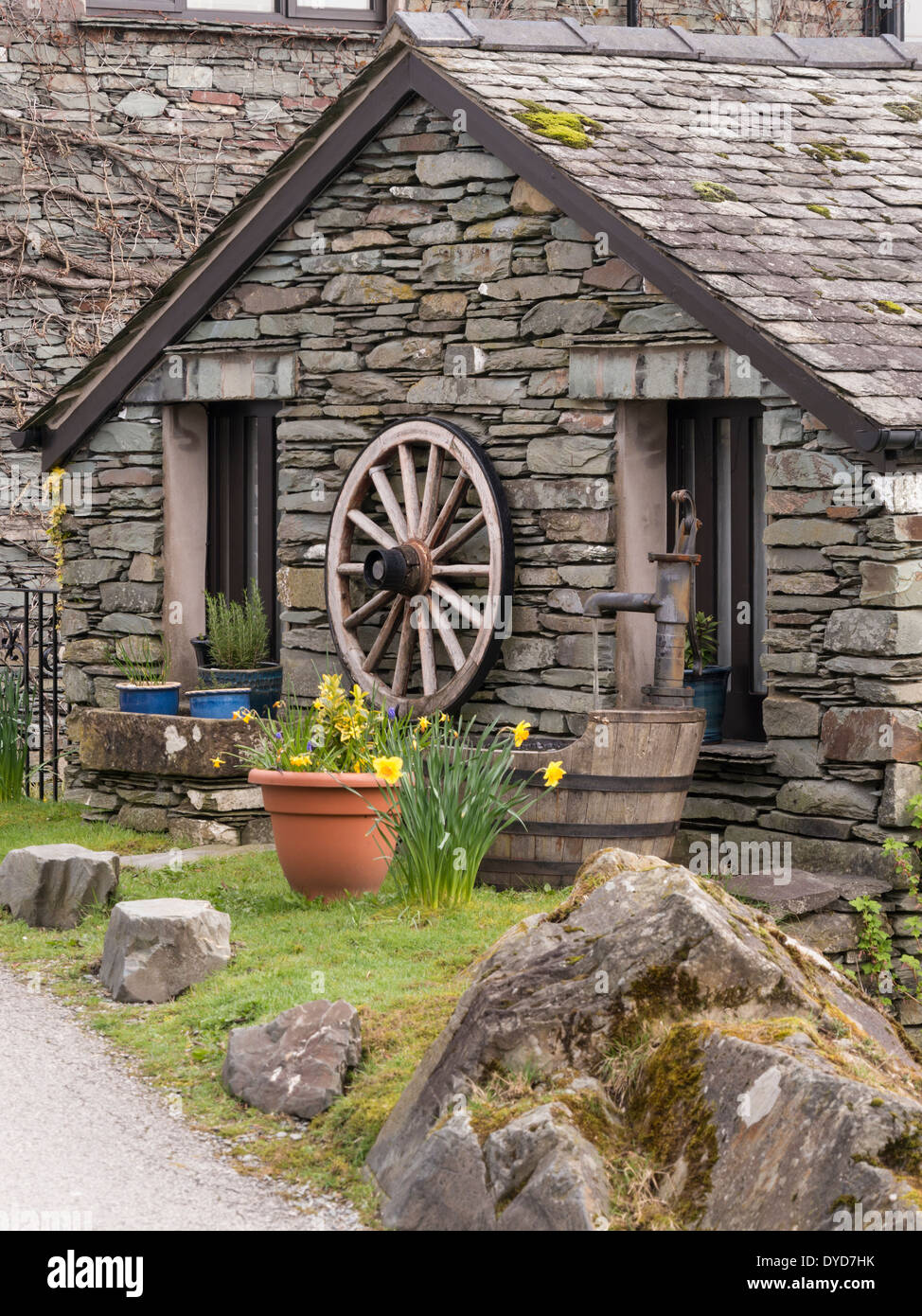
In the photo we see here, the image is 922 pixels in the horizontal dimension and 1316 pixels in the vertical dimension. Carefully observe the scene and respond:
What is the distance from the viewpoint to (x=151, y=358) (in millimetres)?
9430

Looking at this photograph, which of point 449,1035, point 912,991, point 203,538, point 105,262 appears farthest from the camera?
point 105,262

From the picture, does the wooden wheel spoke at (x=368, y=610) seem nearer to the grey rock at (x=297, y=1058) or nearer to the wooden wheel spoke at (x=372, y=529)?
the wooden wheel spoke at (x=372, y=529)

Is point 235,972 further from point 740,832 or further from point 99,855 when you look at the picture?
point 740,832

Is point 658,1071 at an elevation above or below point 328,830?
below

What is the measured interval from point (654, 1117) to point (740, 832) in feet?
11.9

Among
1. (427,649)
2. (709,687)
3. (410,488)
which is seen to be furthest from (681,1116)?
(410,488)

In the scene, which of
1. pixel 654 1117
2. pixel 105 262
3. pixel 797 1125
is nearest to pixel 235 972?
pixel 654 1117

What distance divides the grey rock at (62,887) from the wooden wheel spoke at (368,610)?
6.45ft

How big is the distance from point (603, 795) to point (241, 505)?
3.72 metres

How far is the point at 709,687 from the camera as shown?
7.83 m

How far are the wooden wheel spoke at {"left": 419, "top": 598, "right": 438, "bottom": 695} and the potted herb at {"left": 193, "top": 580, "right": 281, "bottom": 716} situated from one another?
128 cm

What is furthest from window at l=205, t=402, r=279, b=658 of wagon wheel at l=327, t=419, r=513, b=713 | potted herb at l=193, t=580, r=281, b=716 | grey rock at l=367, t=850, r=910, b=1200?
grey rock at l=367, t=850, r=910, b=1200

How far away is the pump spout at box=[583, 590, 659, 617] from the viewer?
731cm
